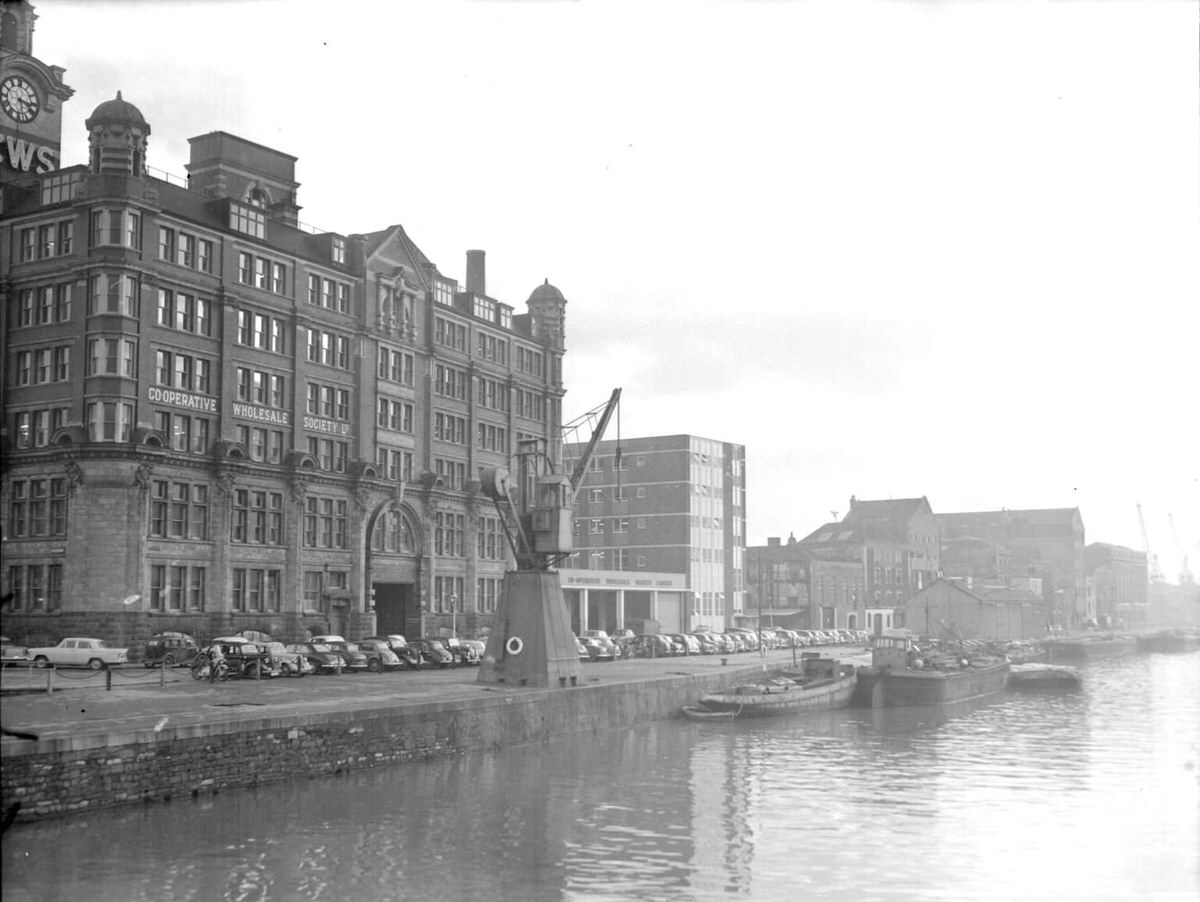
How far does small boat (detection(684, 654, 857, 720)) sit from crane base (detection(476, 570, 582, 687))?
7.94 m

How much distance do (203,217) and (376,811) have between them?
5118cm

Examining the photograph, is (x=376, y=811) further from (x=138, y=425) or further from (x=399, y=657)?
(x=138, y=425)

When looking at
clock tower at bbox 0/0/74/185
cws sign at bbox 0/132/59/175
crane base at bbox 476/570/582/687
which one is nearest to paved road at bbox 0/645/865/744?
crane base at bbox 476/570/582/687

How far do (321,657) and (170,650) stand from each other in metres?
9.34

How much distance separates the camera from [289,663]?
2195 inches

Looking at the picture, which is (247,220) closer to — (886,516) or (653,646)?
(653,646)

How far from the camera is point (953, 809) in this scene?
34.2m

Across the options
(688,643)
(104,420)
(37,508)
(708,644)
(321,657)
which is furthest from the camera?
(708,644)

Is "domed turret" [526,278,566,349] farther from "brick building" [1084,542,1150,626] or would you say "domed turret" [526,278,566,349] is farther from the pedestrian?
"brick building" [1084,542,1150,626]

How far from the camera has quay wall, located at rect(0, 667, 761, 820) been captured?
92.9ft

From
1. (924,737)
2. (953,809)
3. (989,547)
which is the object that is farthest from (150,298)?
(989,547)

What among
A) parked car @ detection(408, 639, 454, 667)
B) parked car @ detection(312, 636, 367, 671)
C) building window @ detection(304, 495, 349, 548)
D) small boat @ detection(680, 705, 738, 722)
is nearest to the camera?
small boat @ detection(680, 705, 738, 722)

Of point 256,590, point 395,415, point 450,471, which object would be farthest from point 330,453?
point 450,471

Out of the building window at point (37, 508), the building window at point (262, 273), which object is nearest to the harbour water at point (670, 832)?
the building window at point (37, 508)
